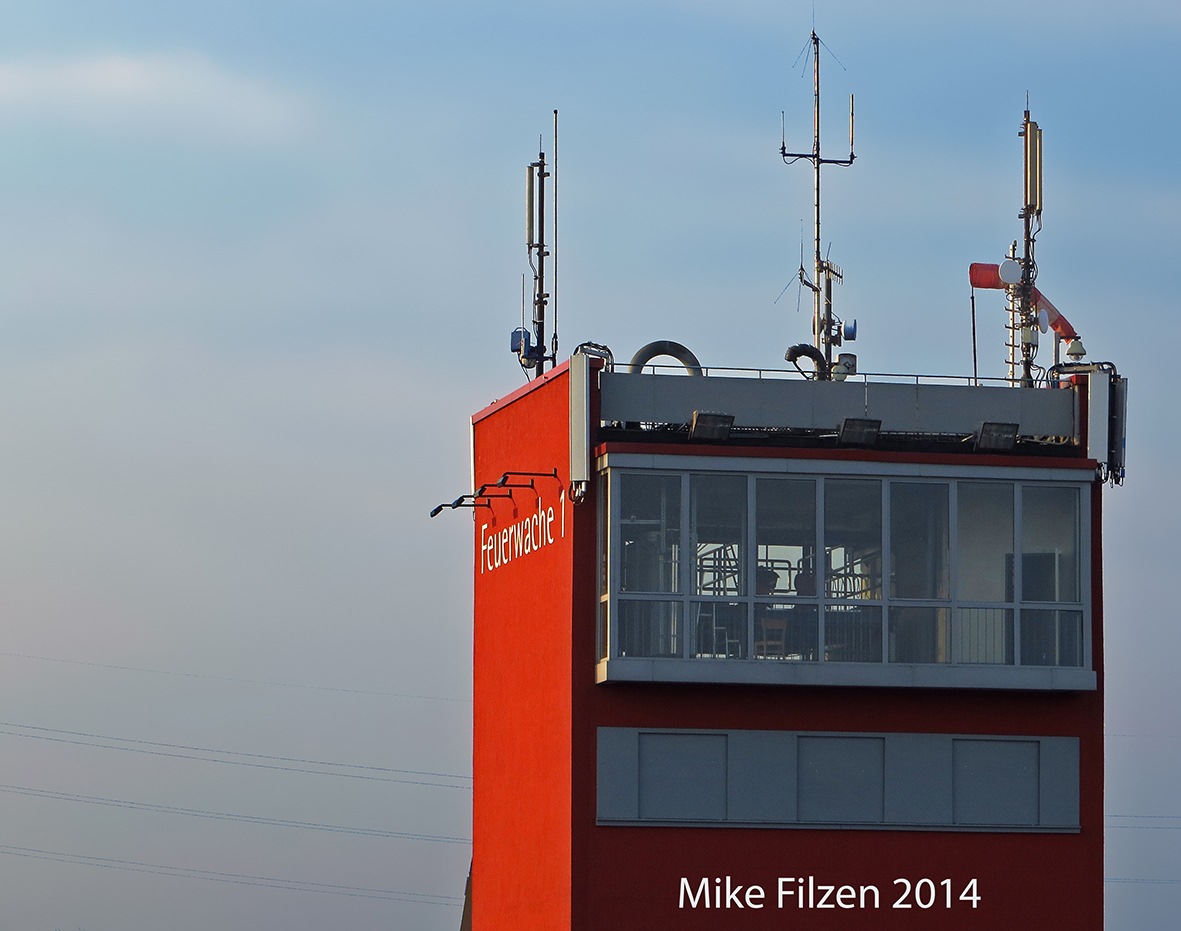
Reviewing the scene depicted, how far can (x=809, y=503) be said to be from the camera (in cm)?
3831

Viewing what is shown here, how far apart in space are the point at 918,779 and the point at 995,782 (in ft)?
4.24

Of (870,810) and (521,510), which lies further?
(521,510)

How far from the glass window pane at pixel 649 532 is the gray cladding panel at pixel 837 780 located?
7.87ft

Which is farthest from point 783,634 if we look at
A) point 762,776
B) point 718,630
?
point 762,776

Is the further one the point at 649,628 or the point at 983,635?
the point at 983,635

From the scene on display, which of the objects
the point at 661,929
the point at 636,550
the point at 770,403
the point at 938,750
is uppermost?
the point at 770,403

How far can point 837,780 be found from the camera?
126 feet

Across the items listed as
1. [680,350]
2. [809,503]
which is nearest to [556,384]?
[680,350]

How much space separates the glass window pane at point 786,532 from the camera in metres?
38.2

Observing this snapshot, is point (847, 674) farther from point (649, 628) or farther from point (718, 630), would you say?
point (649, 628)

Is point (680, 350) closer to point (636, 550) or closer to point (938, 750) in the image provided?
point (636, 550)

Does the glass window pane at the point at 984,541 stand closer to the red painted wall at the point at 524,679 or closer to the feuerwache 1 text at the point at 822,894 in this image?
the feuerwache 1 text at the point at 822,894

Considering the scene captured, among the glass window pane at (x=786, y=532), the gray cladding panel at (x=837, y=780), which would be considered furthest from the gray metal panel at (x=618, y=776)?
the glass window pane at (x=786, y=532)

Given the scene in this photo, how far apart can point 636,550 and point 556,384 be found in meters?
3.56
